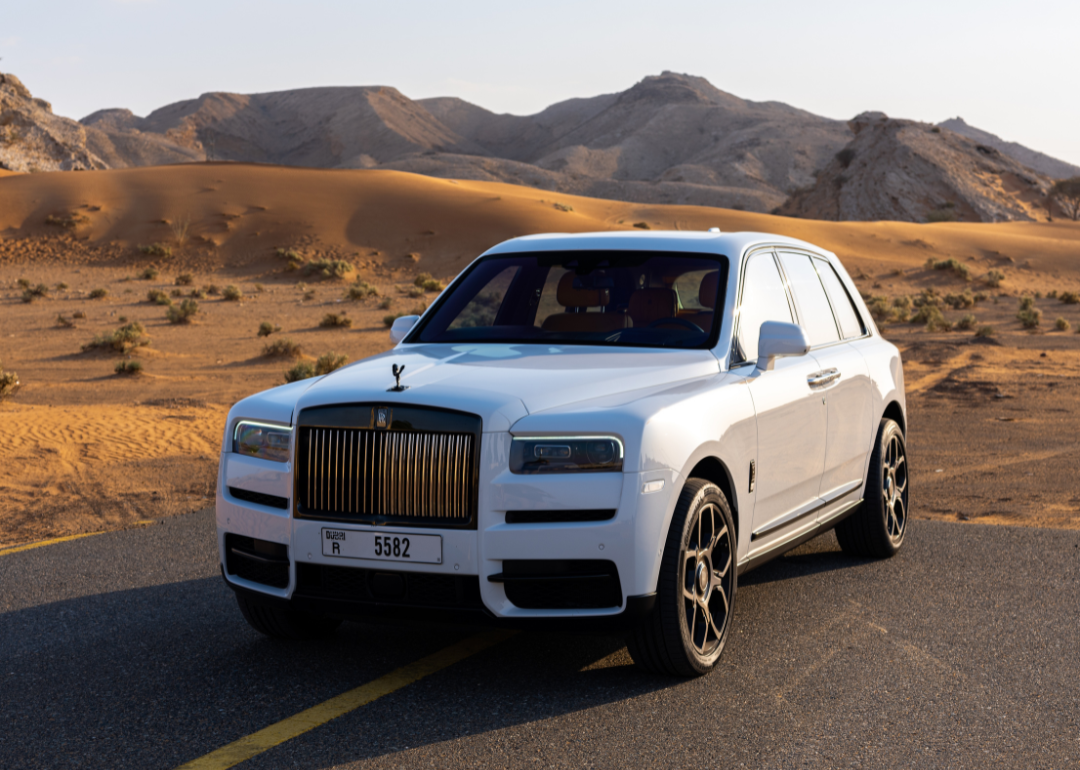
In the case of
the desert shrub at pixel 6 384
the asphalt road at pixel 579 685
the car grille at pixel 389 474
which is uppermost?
the car grille at pixel 389 474

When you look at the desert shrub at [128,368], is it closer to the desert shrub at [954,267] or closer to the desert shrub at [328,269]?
the desert shrub at [328,269]

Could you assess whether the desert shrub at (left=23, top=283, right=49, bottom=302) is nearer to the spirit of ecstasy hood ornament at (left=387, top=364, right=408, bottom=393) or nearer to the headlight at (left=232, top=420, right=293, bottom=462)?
the headlight at (left=232, top=420, right=293, bottom=462)

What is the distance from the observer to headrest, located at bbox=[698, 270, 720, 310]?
227 inches

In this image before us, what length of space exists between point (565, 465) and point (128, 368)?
51.5ft

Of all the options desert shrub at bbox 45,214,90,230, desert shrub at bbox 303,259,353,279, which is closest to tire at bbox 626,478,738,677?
desert shrub at bbox 303,259,353,279

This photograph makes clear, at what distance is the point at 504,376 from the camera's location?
4754 mm

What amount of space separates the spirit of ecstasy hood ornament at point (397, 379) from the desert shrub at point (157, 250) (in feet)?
148

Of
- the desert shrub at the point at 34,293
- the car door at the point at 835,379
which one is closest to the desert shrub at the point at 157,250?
the desert shrub at the point at 34,293

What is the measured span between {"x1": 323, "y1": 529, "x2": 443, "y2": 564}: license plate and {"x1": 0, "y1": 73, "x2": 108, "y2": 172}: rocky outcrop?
86.0 m

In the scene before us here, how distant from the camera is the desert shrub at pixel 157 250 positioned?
153 feet

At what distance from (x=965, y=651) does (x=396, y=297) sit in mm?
32527

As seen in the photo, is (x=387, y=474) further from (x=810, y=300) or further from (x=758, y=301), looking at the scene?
(x=810, y=300)

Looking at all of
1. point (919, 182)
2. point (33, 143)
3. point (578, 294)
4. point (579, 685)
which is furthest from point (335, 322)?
point (919, 182)

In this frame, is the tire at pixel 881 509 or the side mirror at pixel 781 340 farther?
the tire at pixel 881 509
